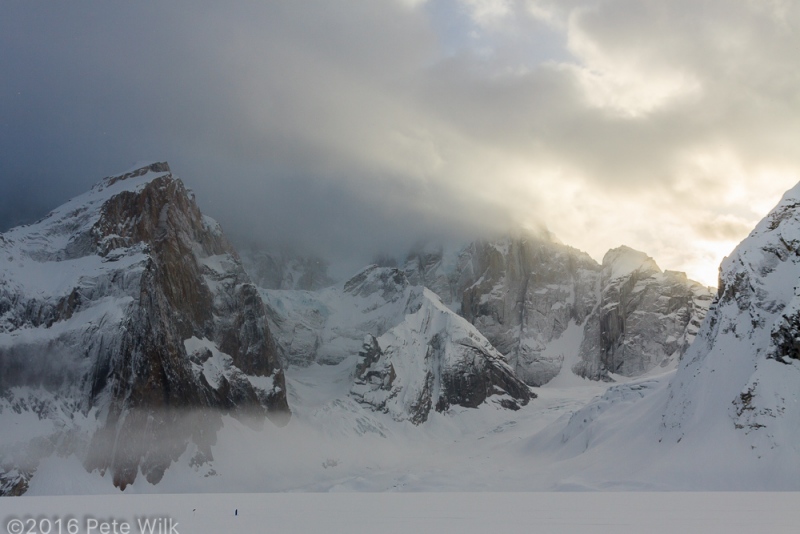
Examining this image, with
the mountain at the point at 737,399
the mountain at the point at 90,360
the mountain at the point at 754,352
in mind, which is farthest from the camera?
the mountain at the point at 90,360

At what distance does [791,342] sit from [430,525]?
293ft

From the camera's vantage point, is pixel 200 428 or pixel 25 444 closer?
pixel 25 444

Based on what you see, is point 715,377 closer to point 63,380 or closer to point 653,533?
point 653,533

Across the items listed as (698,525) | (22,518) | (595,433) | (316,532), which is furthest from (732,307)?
(22,518)

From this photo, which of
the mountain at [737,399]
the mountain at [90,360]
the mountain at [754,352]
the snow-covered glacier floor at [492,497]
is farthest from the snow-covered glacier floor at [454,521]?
the mountain at [90,360]

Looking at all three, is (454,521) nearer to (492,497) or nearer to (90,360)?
(492,497)

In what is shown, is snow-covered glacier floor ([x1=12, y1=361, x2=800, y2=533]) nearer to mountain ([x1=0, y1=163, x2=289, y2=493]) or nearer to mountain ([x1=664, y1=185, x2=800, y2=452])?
mountain ([x1=0, y1=163, x2=289, y2=493])

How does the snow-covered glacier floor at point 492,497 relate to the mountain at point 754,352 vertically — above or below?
below

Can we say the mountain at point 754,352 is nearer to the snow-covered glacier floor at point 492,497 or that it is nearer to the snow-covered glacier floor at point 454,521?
the snow-covered glacier floor at point 492,497

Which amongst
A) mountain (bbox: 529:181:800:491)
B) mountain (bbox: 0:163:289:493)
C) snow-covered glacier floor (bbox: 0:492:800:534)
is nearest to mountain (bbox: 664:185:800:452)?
mountain (bbox: 529:181:800:491)

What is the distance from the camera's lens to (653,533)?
38.1 metres

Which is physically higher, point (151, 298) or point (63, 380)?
point (151, 298)

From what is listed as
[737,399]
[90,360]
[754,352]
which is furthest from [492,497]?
[90,360]

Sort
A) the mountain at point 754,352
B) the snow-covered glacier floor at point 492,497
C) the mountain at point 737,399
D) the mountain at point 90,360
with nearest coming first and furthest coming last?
the snow-covered glacier floor at point 492,497 < the mountain at point 737,399 < the mountain at point 754,352 < the mountain at point 90,360
